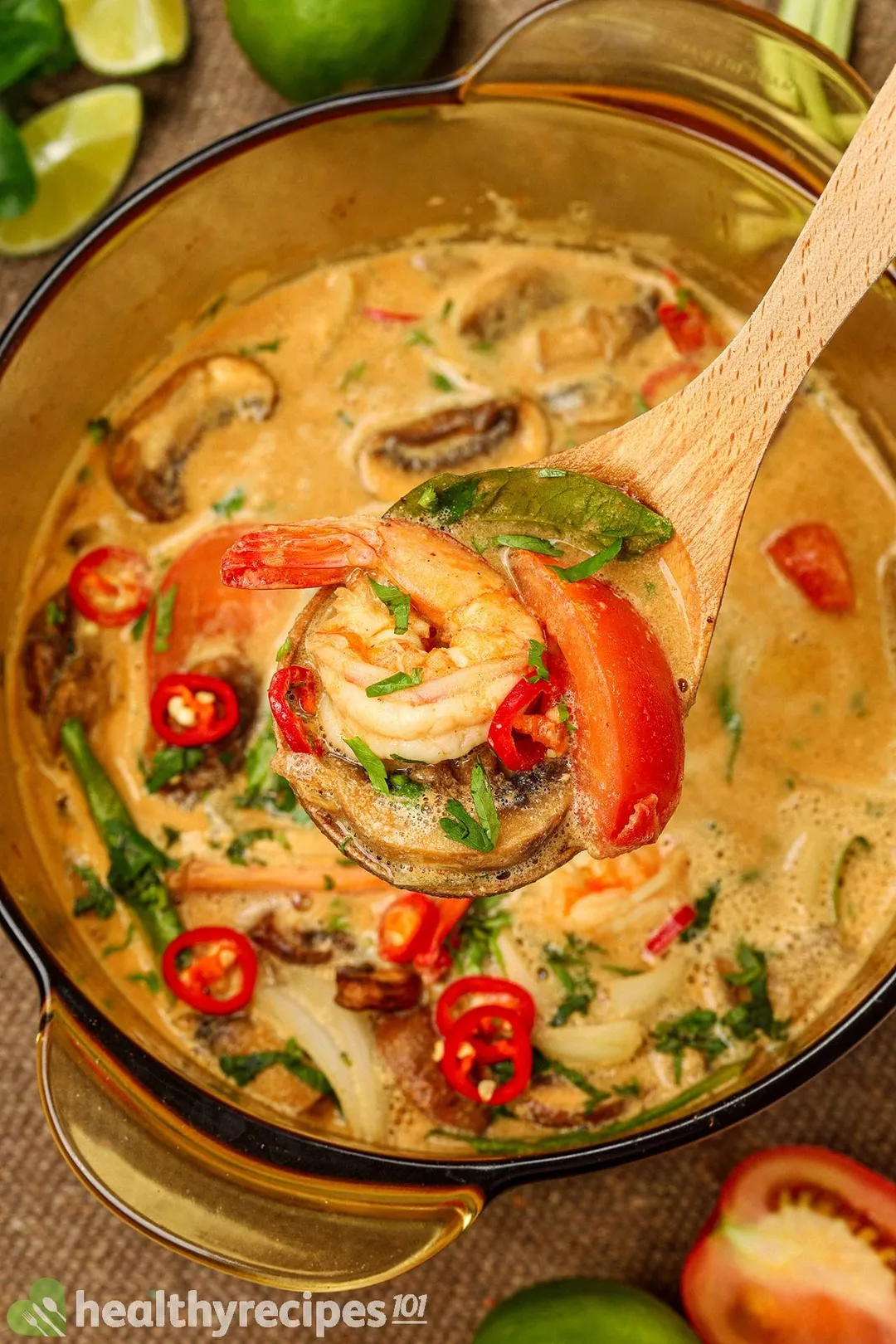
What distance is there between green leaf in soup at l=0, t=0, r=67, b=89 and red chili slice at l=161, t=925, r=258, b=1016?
2.10 meters

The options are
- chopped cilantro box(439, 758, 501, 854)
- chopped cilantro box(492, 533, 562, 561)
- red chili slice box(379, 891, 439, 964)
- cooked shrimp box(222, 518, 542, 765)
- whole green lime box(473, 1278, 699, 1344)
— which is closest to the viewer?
cooked shrimp box(222, 518, 542, 765)

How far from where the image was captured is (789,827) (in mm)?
3100

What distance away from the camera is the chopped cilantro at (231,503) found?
10.5 feet

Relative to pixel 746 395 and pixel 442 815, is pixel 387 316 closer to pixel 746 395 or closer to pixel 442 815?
pixel 746 395

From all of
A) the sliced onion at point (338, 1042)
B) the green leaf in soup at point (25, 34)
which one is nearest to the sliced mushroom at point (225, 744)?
the sliced onion at point (338, 1042)

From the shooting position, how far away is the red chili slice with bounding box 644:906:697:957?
10.0 feet

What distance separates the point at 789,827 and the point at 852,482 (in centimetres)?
88

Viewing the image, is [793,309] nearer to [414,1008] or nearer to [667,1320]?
[414,1008]

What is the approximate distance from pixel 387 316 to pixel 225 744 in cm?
116

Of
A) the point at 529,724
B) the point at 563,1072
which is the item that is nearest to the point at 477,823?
the point at 529,724

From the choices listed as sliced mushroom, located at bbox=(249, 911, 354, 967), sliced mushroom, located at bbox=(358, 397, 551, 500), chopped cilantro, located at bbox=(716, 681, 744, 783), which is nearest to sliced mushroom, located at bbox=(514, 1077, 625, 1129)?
sliced mushroom, located at bbox=(249, 911, 354, 967)

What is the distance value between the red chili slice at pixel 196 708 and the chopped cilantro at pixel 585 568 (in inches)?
40.9

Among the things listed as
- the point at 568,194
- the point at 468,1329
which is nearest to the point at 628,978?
the point at 468,1329

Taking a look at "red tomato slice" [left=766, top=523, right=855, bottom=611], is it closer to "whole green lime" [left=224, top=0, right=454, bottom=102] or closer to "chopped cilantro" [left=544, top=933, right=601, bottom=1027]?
"chopped cilantro" [left=544, top=933, right=601, bottom=1027]
